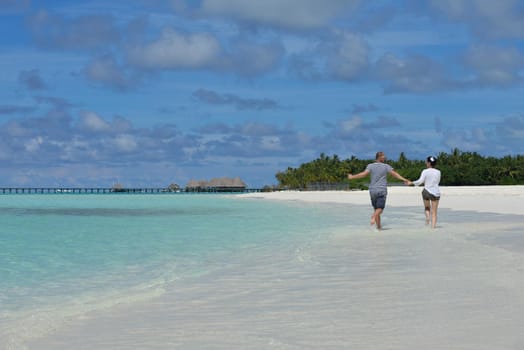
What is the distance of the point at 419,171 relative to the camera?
315 feet

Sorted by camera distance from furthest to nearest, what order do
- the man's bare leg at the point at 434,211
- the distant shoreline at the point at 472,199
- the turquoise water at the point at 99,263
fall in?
the distant shoreline at the point at 472,199 → the man's bare leg at the point at 434,211 → the turquoise water at the point at 99,263

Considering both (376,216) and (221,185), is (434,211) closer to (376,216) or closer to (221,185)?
(376,216)

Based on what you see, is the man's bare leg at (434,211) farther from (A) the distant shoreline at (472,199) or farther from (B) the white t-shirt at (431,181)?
(A) the distant shoreline at (472,199)

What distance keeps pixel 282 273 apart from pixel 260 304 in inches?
102

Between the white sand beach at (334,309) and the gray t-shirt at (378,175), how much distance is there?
5.09 metres

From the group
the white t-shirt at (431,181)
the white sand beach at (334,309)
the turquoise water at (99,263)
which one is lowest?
the turquoise water at (99,263)

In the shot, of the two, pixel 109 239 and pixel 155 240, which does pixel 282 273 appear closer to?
pixel 155 240

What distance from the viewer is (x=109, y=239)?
1778cm

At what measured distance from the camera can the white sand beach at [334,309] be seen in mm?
4816

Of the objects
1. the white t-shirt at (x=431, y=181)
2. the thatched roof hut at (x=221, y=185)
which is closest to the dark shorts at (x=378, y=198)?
the white t-shirt at (x=431, y=181)

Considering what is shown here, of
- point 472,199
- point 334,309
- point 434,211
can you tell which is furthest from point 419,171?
point 334,309

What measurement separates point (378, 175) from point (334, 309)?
10.0 meters

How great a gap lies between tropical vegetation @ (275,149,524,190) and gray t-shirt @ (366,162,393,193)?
248ft

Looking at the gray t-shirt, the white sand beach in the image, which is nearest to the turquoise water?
Answer: the white sand beach
